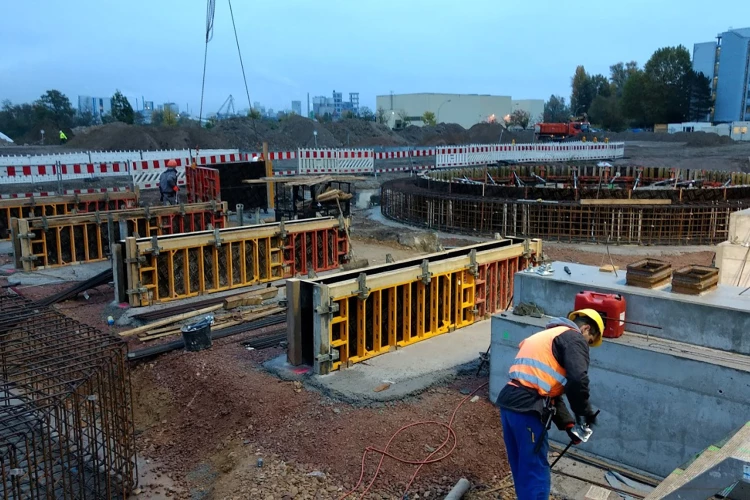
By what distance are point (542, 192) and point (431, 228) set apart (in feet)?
11.6

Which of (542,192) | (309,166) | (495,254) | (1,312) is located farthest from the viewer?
(309,166)

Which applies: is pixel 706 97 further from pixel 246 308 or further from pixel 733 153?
pixel 246 308

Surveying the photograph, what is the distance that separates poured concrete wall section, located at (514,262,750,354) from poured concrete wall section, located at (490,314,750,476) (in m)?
0.12

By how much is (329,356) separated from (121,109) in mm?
69306

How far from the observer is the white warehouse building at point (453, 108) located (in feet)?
342

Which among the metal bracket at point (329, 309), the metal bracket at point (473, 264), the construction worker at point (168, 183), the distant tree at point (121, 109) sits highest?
the distant tree at point (121, 109)

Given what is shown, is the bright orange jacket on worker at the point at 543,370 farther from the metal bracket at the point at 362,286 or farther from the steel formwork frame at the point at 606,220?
the steel formwork frame at the point at 606,220

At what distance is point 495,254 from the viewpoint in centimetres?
984

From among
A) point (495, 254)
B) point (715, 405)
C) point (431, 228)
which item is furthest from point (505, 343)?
point (431, 228)

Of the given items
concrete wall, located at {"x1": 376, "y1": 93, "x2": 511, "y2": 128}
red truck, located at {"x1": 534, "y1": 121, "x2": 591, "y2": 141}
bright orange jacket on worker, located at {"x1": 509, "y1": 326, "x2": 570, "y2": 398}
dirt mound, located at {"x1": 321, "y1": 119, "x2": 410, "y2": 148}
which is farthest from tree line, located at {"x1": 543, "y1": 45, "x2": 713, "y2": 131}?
bright orange jacket on worker, located at {"x1": 509, "y1": 326, "x2": 570, "y2": 398}

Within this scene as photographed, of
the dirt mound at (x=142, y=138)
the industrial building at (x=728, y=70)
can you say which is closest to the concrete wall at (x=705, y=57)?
the industrial building at (x=728, y=70)

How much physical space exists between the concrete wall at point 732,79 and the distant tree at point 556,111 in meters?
21.0

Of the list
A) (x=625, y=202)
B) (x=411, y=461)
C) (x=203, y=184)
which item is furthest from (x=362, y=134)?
(x=411, y=461)

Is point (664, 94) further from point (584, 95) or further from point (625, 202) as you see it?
point (625, 202)
